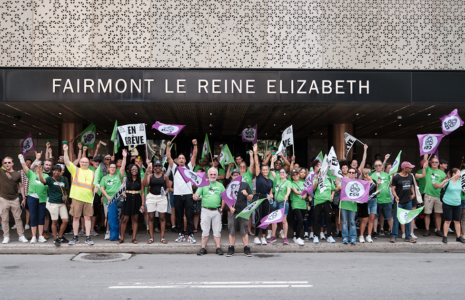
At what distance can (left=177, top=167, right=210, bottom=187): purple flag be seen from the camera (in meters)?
8.42

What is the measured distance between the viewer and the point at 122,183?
9.33 meters

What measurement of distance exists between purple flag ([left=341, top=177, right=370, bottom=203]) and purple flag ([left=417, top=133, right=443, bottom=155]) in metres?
2.18

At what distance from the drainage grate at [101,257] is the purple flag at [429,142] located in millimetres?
7914

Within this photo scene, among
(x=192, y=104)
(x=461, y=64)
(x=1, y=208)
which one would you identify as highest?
(x=461, y=64)

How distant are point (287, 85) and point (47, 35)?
7300 mm

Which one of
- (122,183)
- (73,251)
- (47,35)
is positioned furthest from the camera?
(47,35)

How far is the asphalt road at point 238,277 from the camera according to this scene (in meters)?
5.44

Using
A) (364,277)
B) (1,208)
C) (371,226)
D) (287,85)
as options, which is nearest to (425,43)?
(287,85)

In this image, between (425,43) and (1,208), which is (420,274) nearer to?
(425,43)

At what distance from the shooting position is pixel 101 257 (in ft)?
26.2

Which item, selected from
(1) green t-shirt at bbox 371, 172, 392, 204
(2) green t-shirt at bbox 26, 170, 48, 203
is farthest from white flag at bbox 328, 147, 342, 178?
(2) green t-shirt at bbox 26, 170, 48, 203

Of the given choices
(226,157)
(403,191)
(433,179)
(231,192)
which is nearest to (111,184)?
(231,192)

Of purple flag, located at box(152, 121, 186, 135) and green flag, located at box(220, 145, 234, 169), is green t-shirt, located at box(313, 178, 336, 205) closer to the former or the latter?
green flag, located at box(220, 145, 234, 169)

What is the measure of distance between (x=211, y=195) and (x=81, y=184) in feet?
10.6
